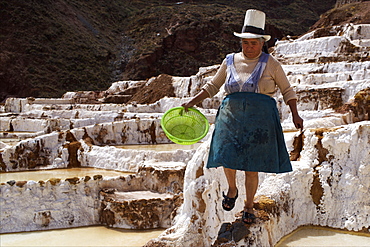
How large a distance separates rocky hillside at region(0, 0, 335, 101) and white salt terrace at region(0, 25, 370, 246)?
52.6 feet

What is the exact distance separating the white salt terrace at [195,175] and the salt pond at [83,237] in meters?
0.17

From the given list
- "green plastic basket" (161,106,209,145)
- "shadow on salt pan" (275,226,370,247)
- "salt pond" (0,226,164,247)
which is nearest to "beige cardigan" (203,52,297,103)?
"green plastic basket" (161,106,209,145)

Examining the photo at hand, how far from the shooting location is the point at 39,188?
263 inches

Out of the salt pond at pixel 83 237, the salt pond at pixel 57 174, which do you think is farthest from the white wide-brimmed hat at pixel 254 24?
the salt pond at pixel 57 174

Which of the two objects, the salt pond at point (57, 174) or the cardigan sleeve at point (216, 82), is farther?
the salt pond at point (57, 174)

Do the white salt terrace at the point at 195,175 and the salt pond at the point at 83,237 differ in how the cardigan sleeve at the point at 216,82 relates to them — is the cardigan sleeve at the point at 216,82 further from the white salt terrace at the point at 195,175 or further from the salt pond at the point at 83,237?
the salt pond at the point at 83,237

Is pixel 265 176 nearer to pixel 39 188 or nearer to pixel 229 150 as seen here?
pixel 229 150

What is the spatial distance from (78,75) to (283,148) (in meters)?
30.6

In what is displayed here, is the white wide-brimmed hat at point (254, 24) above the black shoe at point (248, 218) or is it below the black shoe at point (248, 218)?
above

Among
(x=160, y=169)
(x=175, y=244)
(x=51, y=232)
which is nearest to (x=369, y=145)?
(x=175, y=244)

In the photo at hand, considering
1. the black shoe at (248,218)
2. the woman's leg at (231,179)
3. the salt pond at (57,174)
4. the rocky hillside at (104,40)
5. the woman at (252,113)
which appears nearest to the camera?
the woman at (252,113)

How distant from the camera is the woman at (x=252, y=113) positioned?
2469mm

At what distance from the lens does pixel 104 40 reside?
3853cm

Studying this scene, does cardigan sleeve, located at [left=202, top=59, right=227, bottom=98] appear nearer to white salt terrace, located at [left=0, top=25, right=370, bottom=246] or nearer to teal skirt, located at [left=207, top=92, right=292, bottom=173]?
teal skirt, located at [left=207, top=92, right=292, bottom=173]
